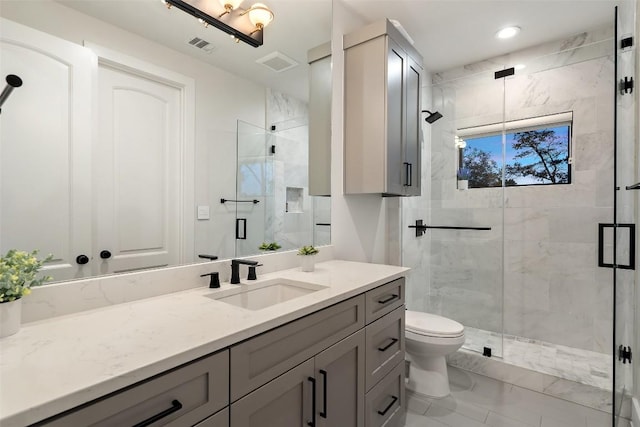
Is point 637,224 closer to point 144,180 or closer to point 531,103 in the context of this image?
point 531,103

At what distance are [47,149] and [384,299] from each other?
1.50 metres

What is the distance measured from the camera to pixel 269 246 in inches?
68.7

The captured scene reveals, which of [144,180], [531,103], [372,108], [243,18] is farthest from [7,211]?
[531,103]

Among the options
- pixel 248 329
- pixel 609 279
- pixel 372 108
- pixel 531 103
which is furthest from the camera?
pixel 531 103

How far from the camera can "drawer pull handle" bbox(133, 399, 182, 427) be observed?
0.67m

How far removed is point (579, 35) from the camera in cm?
258

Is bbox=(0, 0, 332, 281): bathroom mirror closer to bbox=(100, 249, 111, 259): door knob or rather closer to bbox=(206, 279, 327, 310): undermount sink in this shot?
bbox=(100, 249, 111, 259): door knob

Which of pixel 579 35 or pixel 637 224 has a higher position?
pixel 579 35

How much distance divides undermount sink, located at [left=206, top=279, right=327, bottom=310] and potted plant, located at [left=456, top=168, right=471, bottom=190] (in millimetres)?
2268

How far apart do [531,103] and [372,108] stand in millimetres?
1806

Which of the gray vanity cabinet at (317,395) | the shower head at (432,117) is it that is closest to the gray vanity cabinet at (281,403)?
the gray vanity cabinet at (317,395)

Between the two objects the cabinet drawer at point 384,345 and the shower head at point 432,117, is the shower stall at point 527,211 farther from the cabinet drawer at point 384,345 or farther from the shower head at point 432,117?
the cabinet drawer at point 384,345

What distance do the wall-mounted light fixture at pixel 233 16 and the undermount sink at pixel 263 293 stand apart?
4.01 feet

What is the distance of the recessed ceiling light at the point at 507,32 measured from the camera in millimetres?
2483
